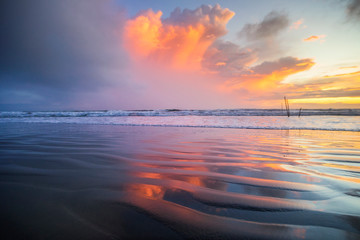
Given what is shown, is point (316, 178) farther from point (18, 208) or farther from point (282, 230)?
point (18, 208)

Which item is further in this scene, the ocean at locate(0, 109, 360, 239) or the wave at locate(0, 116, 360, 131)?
the wave at locate(0, 116, 360, 131)

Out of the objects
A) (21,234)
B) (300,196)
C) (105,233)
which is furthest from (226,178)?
(21,234)

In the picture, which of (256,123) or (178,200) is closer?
(178,200)

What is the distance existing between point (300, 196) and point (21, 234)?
211 cm

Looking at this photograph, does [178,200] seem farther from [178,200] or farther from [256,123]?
[256,123]

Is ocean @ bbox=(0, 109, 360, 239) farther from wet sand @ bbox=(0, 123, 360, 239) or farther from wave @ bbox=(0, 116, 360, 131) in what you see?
wave @ bbox=(0, 116, 360, 131)

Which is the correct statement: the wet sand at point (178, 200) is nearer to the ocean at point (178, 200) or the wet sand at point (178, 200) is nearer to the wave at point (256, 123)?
the ocean at point (178, 200)

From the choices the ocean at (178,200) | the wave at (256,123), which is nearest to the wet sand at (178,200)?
the ocean at (178,200)

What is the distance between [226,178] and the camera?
1.93m

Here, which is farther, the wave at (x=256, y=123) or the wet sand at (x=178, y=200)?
the wave at (x=256, y=123)

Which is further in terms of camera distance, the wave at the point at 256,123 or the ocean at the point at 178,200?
the wave at the point at 256,123

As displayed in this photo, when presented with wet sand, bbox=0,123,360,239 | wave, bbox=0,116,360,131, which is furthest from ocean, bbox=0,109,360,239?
wave, bbox=0,116,360,131

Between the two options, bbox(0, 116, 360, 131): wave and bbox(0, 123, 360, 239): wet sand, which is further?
bbox(0, 116, 360, 131): wave

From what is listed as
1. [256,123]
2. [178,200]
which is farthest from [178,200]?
[256,123]
